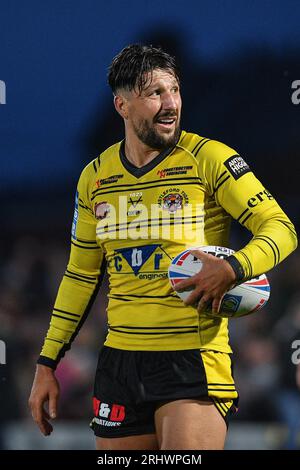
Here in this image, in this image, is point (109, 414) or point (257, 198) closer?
point (257, 198)

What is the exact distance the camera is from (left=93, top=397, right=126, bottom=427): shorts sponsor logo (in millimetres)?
3059

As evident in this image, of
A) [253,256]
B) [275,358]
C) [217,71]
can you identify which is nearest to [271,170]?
[217,71]

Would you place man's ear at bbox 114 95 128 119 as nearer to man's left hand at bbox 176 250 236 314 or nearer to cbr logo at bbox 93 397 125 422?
man's left hand at bbox 176 250 236 314

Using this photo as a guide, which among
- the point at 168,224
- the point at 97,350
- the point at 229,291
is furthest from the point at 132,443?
the point at 97,350

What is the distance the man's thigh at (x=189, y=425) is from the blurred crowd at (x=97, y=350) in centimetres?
338

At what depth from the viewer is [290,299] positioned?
662 cm

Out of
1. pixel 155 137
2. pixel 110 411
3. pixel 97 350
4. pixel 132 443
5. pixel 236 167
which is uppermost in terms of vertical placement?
pixel 155 137

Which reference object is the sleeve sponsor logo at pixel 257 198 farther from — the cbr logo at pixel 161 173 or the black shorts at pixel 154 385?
the black shorts at pixel 154 385

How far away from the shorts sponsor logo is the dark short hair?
1.16 metres

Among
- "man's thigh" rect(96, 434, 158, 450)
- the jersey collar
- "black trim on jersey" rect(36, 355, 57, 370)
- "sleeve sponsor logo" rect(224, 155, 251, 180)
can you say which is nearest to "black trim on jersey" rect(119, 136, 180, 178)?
the jersey collar

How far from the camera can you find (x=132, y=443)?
120 inches

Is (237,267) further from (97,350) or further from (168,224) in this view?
(97,350)

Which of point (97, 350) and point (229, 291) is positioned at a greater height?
point (229, 291)

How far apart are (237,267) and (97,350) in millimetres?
3870
